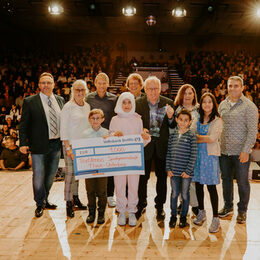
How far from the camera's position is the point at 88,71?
39.9ft

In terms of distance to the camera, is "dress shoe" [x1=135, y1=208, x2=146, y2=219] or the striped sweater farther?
"dress shoe" [x1=135, y1=208, x2=146, y2=219]

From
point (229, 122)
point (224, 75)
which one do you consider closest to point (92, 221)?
point (229, 122)

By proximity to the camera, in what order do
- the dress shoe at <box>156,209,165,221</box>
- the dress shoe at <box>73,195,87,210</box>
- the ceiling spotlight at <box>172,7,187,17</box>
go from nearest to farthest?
1. the dress shoe at <box>156,209,165,221</box>
2. the dress shoe at <box>73,195,87,210</box>
3. the ceiling spotlight at <box>172,7,187,17</box>

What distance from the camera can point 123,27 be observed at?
15.8 m

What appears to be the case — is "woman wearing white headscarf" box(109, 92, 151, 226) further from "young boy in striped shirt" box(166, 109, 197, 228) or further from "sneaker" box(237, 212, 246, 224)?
"sneaker" box(237, 212, 246, 224)

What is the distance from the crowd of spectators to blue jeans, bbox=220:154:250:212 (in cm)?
472

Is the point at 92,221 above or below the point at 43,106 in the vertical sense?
below

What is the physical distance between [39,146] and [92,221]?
100cm

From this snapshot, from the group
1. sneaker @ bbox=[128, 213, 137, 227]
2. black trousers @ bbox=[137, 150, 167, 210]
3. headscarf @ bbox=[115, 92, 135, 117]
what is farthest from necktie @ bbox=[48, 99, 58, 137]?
sneaker @ bbox=[128, 213, 137, 227]

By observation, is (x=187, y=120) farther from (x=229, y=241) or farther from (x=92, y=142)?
(x=229, y=241)

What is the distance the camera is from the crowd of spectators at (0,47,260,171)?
8.61 meters

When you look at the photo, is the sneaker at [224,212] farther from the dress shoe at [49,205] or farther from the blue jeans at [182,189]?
the dress shoe at [49,205]

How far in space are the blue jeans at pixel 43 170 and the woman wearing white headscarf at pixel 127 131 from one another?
835 millimetres

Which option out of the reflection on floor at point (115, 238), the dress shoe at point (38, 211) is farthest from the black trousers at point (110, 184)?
the dress shoe at point (38, 211)
